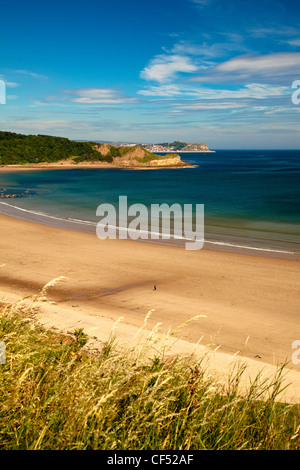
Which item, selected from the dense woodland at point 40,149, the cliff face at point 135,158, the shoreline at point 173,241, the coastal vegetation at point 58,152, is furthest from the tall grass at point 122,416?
the cliff face at point 135,158

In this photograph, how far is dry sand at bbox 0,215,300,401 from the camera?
911 cm

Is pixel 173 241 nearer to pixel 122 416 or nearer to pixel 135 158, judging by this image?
pixel 122 416

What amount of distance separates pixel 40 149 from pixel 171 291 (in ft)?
402

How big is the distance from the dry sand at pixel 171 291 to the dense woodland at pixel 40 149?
10118 centimetres

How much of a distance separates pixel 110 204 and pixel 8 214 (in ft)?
38.6

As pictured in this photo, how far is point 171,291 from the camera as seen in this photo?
13.4m

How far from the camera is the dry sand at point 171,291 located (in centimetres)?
911

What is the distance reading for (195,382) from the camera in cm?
375

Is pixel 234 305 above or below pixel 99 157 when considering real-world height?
below

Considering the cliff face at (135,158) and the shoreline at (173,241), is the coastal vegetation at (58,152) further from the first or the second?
the shoreline at (173,241)

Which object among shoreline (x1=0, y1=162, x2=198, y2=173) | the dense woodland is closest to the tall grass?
shoreline (x1=0, y1=162, x2=198, y2=173)

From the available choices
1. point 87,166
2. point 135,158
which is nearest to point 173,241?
point 87,166
